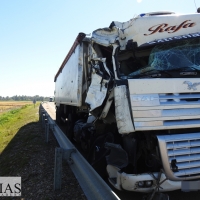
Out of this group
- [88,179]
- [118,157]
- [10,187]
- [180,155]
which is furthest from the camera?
[10,187]

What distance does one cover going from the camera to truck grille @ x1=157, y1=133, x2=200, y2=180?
3.21m

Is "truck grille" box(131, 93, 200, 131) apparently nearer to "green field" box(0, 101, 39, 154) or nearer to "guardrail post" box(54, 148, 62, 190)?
"guardrail post" box(54, 148, 62, 190)

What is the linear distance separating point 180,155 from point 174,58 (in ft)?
5.37

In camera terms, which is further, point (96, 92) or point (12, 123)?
point (12, 123)

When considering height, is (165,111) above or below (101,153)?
above

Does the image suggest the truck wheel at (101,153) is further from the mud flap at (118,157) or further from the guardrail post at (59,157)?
the guardrail post at (59,157)

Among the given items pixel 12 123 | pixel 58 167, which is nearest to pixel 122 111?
pixel 58 167

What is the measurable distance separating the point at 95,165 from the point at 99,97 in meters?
1.38

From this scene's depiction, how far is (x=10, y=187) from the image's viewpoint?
4426mm

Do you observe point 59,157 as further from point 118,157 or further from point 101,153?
point 101,153

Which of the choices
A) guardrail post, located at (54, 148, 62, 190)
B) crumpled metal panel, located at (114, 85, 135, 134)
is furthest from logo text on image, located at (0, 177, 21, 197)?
crumpled metal panel, located at (114, 85, 135, 134)

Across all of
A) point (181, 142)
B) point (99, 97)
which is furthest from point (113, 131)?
point (181, 142)

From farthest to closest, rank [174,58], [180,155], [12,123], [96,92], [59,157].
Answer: [12,123] → [96,92] → [174,58] → [59,157] → [180,155]

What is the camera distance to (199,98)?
3.53 metres
